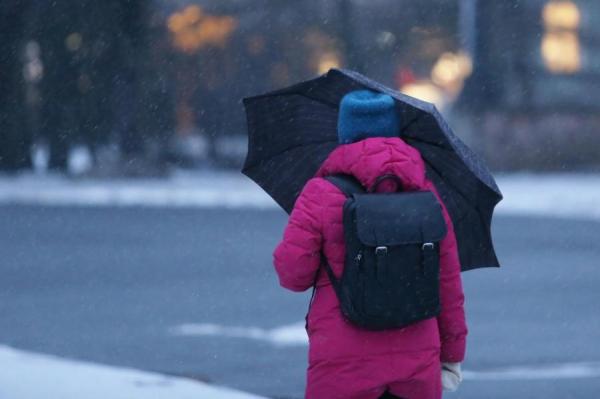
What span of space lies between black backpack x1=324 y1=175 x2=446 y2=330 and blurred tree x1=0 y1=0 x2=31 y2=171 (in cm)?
2935

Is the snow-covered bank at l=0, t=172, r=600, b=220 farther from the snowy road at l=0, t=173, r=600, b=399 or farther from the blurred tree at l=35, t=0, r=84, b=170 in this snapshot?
the snowy road at l=0, t=173, r=600, b=399

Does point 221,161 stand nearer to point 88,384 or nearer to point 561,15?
point 561,15

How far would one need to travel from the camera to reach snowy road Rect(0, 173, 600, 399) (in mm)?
8188

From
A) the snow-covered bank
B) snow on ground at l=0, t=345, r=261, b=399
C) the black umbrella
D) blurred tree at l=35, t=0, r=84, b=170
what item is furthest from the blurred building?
the black umbrella

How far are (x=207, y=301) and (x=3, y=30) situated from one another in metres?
22.8

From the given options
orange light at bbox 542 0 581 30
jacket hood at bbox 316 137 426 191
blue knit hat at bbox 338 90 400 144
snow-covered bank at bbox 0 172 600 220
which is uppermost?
orange light at bbox 542 0 581 30

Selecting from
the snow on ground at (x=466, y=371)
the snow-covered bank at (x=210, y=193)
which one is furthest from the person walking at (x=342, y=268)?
the snow-covered bank at (x=210, y=193)

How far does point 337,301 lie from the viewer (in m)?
3.47

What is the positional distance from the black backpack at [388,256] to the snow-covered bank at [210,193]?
18.0 meters

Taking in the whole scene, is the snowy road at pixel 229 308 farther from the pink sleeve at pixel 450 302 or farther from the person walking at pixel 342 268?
the person walking at pixel 342 268

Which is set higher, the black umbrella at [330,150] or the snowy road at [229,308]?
the black umbrella at [330,150]

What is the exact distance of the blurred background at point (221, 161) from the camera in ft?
32.6

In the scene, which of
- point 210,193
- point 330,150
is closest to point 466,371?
point 330,150

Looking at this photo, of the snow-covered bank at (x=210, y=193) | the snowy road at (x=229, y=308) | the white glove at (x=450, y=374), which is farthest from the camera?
the snow-covered bank at (x=210, y=193)
